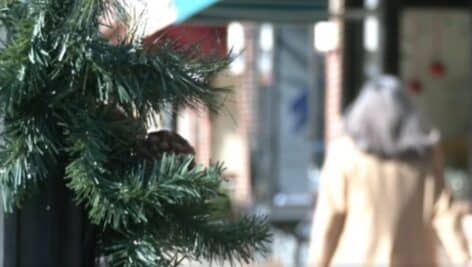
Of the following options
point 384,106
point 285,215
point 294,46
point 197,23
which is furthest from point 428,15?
point 197,23

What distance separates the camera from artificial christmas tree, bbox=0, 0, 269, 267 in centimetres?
186

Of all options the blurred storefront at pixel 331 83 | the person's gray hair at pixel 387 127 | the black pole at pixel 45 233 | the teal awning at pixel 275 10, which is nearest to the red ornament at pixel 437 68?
the blurred storefront at pixel 331 83

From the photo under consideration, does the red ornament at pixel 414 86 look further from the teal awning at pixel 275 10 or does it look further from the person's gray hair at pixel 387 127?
the person's gray hair at pixel 387 127

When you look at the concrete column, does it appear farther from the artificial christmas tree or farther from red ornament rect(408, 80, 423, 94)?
the artificial christmas tree

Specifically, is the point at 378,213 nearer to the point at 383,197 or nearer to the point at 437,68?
the point at 383,197

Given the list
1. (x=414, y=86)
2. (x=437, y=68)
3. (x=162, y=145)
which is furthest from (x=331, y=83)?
(x=162, y=145)

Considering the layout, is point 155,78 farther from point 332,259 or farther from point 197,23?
point 332,259

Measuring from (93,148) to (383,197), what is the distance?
10.5 ft

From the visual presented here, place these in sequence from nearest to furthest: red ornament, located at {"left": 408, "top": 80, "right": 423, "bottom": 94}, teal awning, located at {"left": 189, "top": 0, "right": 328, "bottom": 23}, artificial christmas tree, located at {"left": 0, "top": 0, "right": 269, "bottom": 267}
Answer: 1. artificial christmas tree, located at {"left": 0, "top": 0, "right": 269, "bottom": 267}
2. teal awning, located at {"left": 189, "top": 0, "right": 328, "bottom": 23}
3. red ornament, located at {"left": 408, "top": 80, "right": 423, "bottom": 94}

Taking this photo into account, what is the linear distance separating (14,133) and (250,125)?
923 centimetres

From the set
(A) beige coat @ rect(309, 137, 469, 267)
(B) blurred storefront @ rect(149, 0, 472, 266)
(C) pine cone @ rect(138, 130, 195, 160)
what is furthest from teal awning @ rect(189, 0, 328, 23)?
(B) blurred storefront @ rect(149, 0, 472, 266)

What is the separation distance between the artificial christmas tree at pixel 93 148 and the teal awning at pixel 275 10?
2.97 meters

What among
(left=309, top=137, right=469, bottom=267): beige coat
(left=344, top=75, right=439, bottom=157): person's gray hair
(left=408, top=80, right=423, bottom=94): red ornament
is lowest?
(left=309, top=137, right=469, bottom=267): beige coat

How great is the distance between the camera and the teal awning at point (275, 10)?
5051mm
